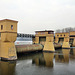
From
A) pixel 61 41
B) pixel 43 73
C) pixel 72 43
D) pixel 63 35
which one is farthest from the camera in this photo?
pixel 72 43

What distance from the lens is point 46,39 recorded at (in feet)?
132

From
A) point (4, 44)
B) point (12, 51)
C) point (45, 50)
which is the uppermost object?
point (4, 44)

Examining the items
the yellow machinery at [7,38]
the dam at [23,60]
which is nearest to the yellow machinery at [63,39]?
the dam at [23,60]

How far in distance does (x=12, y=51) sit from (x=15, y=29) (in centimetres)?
548

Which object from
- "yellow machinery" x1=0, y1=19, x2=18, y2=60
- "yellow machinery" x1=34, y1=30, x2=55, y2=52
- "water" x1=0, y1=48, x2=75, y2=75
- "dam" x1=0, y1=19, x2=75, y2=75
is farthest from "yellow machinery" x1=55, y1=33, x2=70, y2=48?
"yellow machinery" x1=0, y1=19, x2=18, y2=60

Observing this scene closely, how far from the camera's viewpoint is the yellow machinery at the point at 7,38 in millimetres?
22109

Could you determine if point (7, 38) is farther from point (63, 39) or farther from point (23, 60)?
point (63, 39)

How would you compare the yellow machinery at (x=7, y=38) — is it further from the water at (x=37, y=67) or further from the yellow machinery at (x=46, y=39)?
the yellow machinery at (x=46, y=39)

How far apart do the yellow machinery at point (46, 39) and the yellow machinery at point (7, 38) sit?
63.7 feet

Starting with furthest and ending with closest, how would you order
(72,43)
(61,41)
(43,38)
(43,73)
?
1. (72,43)
2. (61,41)
3. (43,38)
4. (43,73)

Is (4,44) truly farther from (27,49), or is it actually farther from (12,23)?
(27,49)

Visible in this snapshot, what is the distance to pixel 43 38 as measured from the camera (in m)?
49.0

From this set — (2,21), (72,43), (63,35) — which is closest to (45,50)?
(63,35)

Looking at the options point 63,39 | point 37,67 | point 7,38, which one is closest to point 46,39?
point 7,38
